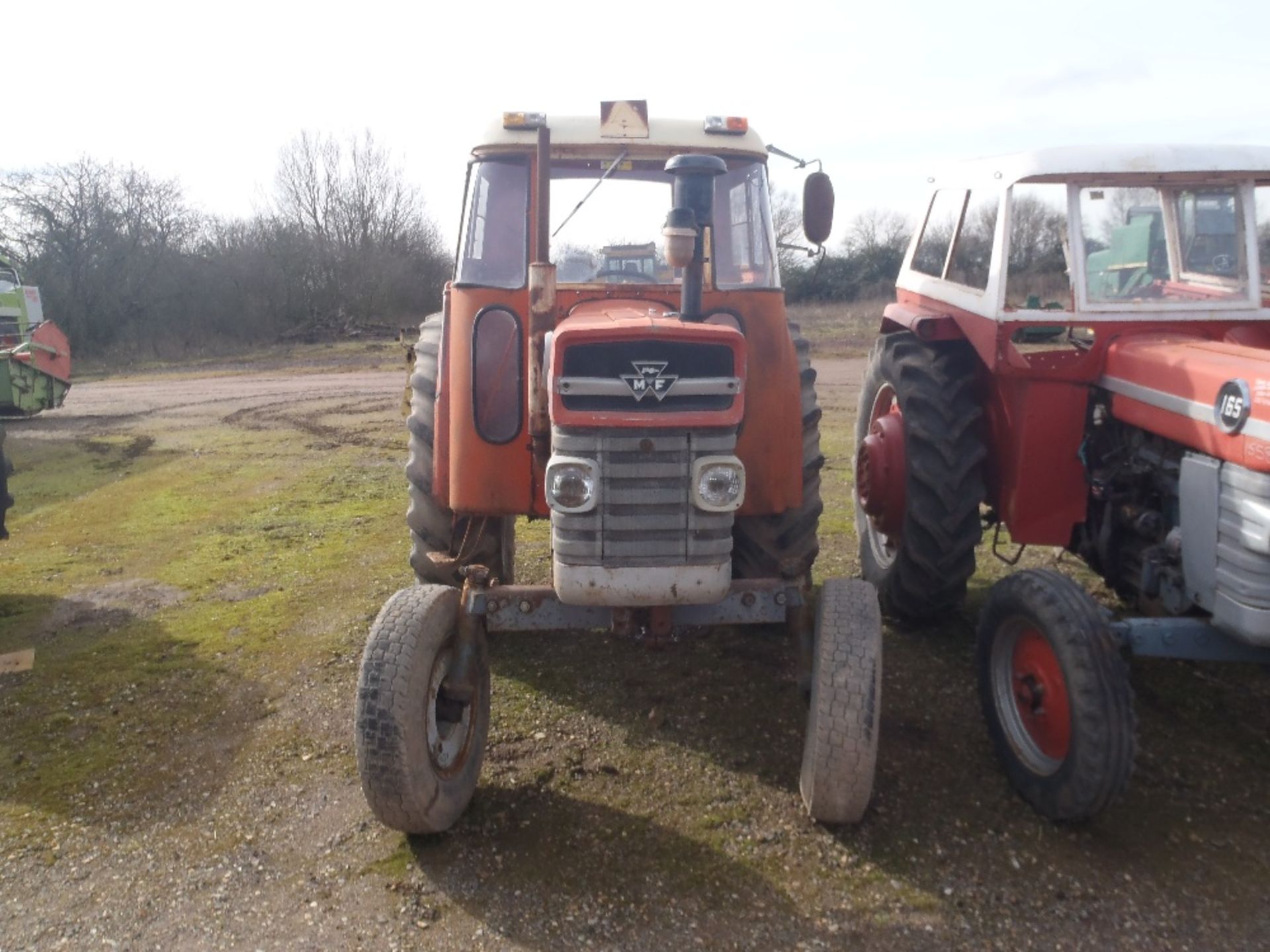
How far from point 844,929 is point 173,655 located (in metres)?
3.46

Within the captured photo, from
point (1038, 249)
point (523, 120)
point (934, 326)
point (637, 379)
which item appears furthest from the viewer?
point (934, 326)

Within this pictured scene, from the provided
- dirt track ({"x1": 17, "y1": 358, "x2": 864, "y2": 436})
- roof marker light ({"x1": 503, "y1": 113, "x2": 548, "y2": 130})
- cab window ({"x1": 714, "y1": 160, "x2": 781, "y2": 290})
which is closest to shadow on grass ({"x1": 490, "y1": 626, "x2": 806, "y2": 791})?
cab window ({"x1": 714, "y1": 160, "x2": 781, "y2": 290})

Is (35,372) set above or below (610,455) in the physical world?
above

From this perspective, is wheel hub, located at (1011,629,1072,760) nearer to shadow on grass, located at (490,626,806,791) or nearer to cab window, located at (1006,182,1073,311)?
shadow on grass, located at (490,626,806,791)

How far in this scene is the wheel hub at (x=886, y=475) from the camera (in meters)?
4.75

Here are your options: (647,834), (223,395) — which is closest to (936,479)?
(647,834)

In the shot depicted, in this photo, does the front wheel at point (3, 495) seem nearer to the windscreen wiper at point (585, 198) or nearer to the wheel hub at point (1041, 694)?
the windscreen wiper at point (585, 198)

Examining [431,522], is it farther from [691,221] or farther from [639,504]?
[691,221]

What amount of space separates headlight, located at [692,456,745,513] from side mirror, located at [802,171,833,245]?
5.08 ft

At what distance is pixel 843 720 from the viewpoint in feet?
9.98

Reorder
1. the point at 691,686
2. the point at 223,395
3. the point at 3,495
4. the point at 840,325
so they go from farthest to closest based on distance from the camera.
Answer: the point at 840,325 → the point at 223,395 → the point at 3,495 → the point at 691,686

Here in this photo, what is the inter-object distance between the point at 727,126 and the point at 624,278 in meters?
0.80

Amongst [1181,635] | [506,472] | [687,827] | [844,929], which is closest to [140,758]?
[506,472]

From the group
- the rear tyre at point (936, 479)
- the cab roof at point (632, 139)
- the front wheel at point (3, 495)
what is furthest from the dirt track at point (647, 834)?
the cab roof at point (632, 139)
